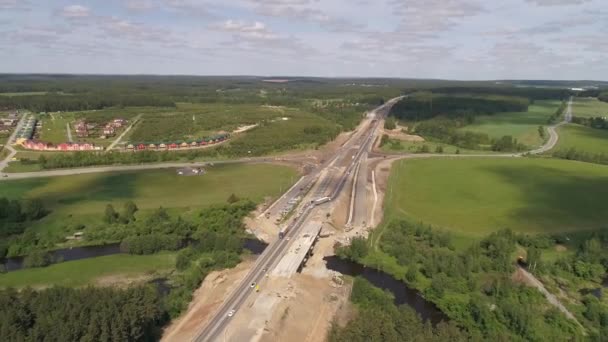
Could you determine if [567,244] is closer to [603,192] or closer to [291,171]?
[603,192]

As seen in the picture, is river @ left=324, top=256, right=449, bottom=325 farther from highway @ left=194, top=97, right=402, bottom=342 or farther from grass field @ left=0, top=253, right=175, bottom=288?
grass field @ left=0, top=253, right=175, bottom=288

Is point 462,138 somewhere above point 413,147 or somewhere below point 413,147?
above

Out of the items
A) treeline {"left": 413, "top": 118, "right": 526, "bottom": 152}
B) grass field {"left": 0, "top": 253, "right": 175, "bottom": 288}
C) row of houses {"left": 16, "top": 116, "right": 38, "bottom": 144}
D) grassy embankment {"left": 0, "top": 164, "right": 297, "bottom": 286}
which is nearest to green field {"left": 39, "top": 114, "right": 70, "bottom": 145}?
row of houses {"left": 16, "top": 116, "right": 38, "bottom": 144}

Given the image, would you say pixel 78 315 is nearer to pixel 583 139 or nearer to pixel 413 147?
pixel 413 147

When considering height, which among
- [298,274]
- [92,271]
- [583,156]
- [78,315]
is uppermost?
[583,156]

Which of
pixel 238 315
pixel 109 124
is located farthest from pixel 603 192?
pixel 109 124

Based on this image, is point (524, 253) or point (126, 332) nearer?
point (126, 332)

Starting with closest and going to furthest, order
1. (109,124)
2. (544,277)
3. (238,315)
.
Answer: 1. (238,315)
2. (544,277)
3. (109,124)

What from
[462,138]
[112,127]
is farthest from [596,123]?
[112,127]

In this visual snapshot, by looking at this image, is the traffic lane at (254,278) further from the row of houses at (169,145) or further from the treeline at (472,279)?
the row of houses at (169,145)
